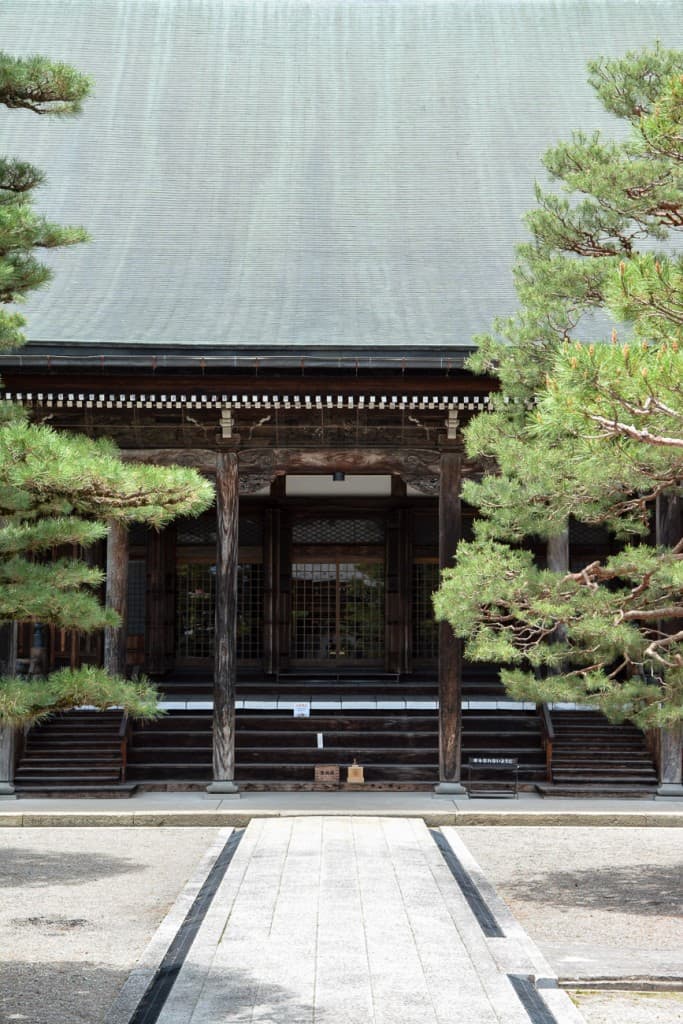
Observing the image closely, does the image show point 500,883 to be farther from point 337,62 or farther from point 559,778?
point 337,62

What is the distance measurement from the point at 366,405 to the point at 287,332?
1.35 m

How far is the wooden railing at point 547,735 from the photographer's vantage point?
606 inches

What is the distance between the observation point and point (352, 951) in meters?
7.98

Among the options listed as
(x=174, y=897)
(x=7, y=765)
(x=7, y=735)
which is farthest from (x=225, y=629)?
(x=174, y=897)

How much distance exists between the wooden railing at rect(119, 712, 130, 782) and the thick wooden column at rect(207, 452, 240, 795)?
43.7 inches

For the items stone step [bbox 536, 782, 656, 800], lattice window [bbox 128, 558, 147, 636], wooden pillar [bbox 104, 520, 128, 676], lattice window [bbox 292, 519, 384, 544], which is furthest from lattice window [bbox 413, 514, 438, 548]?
stone step [bbox 536, 782, 656, 800]

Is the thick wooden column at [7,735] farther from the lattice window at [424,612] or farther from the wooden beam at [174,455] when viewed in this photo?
the lattice window at [424,612]

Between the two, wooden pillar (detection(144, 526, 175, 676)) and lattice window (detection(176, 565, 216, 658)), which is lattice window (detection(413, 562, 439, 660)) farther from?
wooden pillar (detection(144, 526, 175, 676))

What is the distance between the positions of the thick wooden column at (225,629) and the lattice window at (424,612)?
5.72 m

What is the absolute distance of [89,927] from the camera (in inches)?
364

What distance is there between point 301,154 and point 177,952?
1408 cm

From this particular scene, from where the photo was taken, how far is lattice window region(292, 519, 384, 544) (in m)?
20.1

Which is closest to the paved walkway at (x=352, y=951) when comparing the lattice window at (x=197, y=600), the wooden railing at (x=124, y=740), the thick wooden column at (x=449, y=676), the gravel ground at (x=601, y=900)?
the gravel ground at (x=601, y=900)

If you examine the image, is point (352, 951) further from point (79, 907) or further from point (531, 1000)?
point (79, 907)
